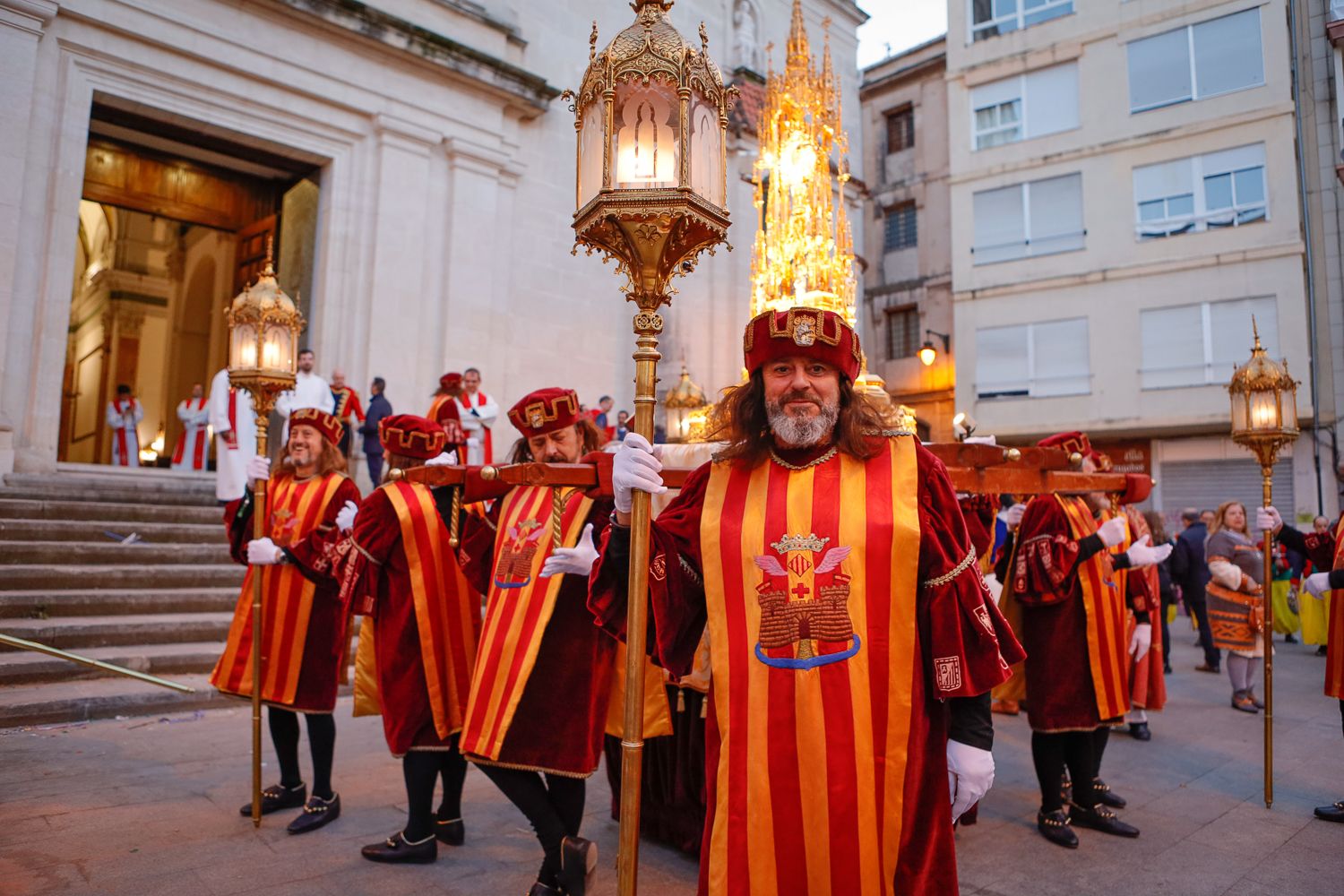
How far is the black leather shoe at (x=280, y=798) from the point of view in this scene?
15.6 ft

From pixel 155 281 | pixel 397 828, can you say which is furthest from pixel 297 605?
pixel 155 281

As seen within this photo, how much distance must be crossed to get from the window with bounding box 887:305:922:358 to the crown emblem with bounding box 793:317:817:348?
2459cm

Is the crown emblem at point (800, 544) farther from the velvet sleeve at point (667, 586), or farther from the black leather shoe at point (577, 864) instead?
the black leather shoe at point (577, 864)

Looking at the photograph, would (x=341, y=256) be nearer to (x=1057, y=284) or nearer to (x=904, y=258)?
(x=1057, y=284)

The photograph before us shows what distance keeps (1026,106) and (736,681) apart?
22.3m

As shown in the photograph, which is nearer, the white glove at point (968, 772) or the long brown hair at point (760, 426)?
the white glove at point (968, 772)

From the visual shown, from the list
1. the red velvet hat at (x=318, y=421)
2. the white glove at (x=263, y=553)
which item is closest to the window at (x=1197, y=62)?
the red velvet hat at (x=318, y=421)

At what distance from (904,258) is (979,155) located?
5.38m

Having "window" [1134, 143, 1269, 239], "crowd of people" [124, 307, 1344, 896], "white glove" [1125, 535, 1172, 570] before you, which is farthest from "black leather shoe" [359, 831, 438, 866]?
"window" [1134, 143, 1269, 239]

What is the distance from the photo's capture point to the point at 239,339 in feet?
16.9

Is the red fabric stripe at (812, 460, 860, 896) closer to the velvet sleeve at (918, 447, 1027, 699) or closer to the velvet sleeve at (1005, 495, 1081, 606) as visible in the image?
the velvet sleeve at (918, 447, 1027, 699)

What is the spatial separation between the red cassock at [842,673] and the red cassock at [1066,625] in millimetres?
2317

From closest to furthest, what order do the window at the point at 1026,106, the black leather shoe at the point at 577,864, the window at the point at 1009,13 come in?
the black leather shoe at the point at 577,864 < the window at the point at 1026,106 < the window at the point at 1009,13

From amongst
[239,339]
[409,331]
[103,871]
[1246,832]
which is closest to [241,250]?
[409,331]
